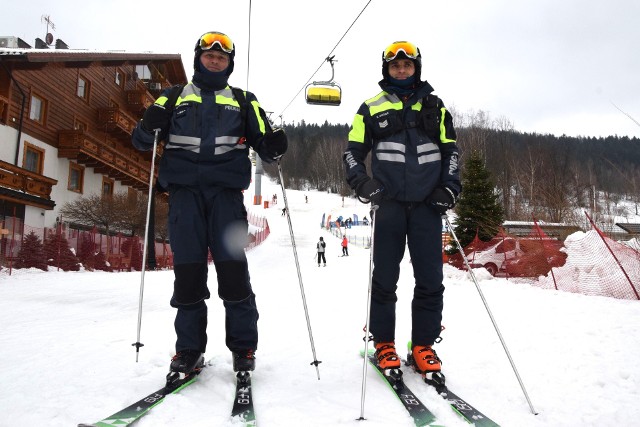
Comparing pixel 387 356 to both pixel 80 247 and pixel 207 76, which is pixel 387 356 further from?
pixel 80 247

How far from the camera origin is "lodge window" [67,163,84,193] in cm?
2067

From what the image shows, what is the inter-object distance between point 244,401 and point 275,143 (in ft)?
5.36

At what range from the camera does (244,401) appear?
7.29 ft

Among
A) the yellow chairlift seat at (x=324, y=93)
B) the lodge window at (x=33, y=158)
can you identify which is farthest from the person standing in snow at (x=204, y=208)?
the lodge window at (x=33, y=158)

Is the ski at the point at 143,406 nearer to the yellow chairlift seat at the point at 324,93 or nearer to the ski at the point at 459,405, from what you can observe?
the ski at the point at 459,405

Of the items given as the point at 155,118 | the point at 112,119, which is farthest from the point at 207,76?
the point at 112,119

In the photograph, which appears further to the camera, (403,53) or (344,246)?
(344,246)

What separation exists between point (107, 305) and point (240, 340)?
14.5ft

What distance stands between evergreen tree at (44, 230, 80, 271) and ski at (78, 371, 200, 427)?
11599 millimetres

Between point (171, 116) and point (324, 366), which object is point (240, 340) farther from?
point (171, 116)

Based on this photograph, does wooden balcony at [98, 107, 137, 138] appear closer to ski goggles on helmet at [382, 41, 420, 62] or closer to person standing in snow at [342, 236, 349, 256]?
person standing in snow at [342, 236, 349, 256]

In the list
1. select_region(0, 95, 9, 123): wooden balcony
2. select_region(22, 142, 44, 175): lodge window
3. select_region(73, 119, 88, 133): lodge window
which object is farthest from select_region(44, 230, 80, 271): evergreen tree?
select_region(73, 119, 88, 133): lodge window

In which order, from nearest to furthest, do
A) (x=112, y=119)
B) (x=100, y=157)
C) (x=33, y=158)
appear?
1. (x=33, y=158)
2. (x=100, y=157)
3. (x=112, y=119)

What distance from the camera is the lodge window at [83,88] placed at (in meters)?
21.5
